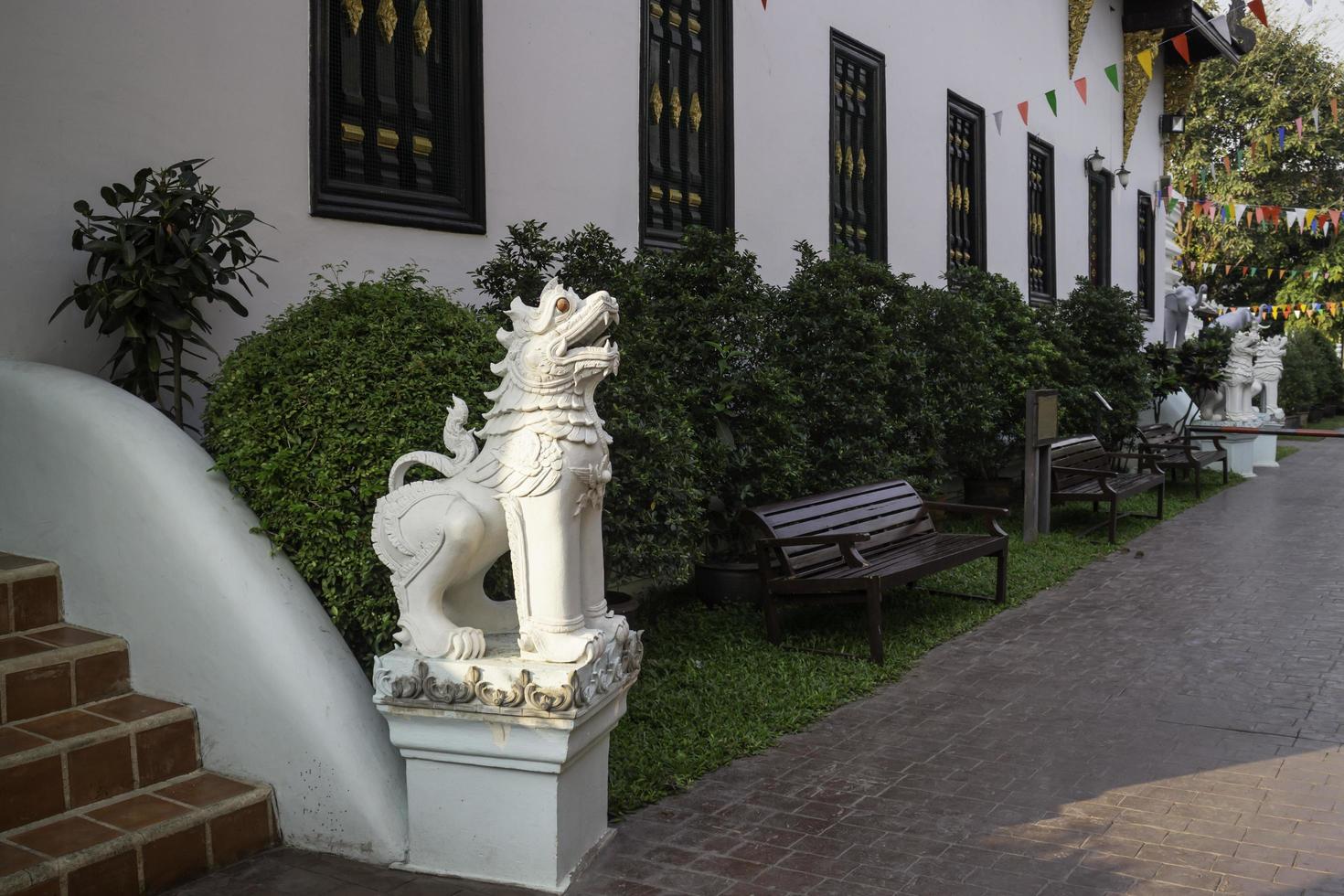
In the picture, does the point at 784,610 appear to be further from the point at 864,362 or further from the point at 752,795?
the point at 752,795

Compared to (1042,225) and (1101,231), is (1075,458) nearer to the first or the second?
(1042,225)

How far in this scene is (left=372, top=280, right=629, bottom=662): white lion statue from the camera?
350cm


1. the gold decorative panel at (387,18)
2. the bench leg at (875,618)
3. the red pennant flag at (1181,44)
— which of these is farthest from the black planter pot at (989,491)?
the red pennant flag at (1181,44)

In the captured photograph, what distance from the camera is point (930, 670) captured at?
5.99m

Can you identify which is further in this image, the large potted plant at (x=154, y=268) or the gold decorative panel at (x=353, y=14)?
the gold decorative panel at (x=353, y=14)

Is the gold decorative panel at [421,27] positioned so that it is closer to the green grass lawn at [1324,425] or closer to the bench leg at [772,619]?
the bench leg at [772,619]

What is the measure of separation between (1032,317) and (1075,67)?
21.0ft

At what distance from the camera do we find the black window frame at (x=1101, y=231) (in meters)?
17.9

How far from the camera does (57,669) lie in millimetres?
3754

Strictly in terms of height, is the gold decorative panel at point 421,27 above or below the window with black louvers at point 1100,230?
below

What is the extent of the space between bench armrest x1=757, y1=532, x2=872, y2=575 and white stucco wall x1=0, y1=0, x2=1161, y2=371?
2167mm

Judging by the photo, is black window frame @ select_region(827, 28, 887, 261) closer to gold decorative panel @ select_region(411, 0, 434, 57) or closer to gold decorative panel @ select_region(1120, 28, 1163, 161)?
gold decorative panel @ select_region(411, 0, 434, 57)

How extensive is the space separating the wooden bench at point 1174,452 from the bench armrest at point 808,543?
7.14m

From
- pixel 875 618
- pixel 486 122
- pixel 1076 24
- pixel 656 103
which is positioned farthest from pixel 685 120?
pixel 1076 24
